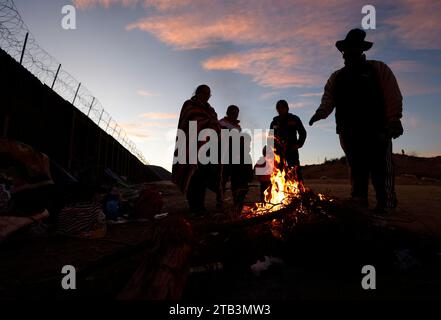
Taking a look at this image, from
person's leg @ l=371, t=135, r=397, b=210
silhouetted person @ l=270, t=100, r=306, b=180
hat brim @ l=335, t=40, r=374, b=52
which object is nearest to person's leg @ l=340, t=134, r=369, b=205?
person's leg @ l=371, t=135, r=397, b=210

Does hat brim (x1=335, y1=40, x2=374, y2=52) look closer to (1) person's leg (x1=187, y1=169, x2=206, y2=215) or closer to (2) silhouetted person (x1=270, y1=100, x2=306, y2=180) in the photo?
(2) silhouetted person (x1=270, y1=100, x2=306, y2=180)

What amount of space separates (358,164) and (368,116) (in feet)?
2.38

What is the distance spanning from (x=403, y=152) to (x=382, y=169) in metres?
34.9

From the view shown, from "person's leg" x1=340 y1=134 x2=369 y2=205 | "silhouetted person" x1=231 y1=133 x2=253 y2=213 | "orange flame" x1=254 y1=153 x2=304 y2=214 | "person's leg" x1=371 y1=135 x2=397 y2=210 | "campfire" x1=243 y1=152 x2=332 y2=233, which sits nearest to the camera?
"campfire" x1=243 y1=152 x2=332 y2=233

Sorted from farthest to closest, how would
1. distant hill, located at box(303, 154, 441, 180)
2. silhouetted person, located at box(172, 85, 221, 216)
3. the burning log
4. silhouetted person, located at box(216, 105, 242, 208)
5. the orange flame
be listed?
1. distant hill, located at box(303, 154, 441, 180)
2. silhouetted person, located at box(216, 105, 242, 208)
3. silhouetted person, located at box(172, 85, 221, 216)
4. the orange flame
5. the burning log

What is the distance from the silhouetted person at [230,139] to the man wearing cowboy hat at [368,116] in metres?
2.44

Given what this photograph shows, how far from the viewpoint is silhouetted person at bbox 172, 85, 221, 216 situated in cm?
582

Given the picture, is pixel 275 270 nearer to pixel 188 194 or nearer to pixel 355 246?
pixel 355 246

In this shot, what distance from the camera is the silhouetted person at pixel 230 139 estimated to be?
21.1 ft

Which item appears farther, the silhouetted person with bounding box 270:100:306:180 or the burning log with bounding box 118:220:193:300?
the silhouetted person with bounding box 270:100:306:180

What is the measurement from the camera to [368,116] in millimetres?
4562

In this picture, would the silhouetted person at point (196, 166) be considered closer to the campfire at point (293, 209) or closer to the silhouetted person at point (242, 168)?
the silhouetted person at point (242, 168)

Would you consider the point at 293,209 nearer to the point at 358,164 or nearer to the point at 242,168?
the point at 358,164
